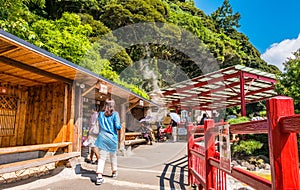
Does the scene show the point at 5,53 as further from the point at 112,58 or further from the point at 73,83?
the point at 112,58

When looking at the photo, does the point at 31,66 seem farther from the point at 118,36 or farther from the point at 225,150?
the point at 118,36

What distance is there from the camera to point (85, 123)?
965cm

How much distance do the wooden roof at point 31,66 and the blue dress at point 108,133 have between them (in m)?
1.13

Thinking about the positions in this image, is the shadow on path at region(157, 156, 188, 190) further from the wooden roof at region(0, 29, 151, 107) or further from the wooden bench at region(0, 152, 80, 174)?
the wooden roof at region(0, 29, 151, 107)

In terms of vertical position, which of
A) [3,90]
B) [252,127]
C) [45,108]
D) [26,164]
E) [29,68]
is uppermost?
[29,68]

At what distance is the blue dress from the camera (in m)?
4.56

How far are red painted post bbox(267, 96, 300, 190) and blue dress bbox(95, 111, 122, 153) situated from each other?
362 centimetres

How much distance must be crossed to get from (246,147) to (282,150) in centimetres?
795

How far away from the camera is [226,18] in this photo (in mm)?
35000

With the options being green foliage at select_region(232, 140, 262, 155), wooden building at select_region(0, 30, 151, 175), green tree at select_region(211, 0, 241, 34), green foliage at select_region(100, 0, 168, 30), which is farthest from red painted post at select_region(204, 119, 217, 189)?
green tree at select_region(211, 0, 241, 34)

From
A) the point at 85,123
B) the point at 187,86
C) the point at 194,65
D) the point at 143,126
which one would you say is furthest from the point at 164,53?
the point at 85,123

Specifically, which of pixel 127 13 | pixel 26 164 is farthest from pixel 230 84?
pixel 26 164

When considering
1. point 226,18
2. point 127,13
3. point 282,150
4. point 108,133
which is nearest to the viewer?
point 282,150

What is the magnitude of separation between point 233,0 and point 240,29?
17.0 ft
